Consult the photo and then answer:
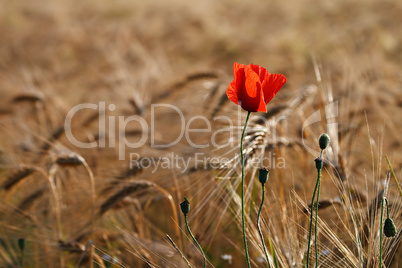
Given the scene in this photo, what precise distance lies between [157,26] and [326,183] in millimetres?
5583

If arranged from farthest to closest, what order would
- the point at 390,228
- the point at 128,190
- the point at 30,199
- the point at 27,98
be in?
the point at 27,98 → the point at 30,199 → the point at 128,190 → the point at 390,228

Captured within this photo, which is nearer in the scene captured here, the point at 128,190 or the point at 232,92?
the point at 232,92

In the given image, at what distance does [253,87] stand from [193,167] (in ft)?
1.85

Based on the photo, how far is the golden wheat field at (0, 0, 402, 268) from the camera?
1.37 metres

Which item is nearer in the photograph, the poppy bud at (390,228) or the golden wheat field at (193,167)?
the poppy bud at (390,228)

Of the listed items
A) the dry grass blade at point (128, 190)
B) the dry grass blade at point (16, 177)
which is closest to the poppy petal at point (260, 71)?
the dry grass blade at point (128, 190)

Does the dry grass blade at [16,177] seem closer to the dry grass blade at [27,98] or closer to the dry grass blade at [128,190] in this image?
the dry grass blade at [128,190]

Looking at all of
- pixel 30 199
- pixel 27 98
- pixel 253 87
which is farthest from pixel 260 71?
pixel 27 98

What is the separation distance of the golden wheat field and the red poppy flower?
243mm

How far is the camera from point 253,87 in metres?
1.06

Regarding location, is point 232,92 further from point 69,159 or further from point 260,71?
point 69,159

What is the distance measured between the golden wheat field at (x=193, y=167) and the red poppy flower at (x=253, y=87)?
24 centimetres

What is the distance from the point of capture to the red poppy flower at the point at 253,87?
1041 mm

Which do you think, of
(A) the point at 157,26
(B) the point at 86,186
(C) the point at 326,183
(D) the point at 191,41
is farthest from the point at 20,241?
(A) the point at 157,26
